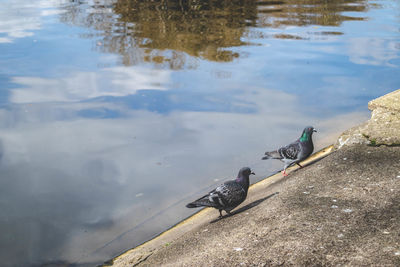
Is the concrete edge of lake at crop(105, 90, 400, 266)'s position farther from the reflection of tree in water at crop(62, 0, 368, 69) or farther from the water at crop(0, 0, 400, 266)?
the reflection of tree in water at crop(62, 0, 368, 69)

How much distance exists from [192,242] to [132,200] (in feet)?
10.0

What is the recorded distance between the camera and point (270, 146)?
1069 cm

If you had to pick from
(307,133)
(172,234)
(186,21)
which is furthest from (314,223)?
(186,21)

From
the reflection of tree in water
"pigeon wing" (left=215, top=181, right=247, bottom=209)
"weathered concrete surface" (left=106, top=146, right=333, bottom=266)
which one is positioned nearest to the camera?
"pigeon wing" (left=215, top=181, right=247, bottom=209)

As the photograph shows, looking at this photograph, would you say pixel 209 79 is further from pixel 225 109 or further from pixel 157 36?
pixel 157 36

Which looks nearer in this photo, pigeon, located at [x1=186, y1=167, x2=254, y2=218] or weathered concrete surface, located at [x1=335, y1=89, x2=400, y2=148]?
pigeon, located at [x1=186, y1=167, x2=254, y2=218]

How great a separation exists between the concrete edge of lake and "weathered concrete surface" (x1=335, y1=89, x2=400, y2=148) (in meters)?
0.02

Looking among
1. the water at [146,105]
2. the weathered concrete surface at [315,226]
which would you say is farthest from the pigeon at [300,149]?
the water at [146,105]

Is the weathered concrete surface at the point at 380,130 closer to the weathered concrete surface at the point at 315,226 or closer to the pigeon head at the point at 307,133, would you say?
the weathered concrete surface at the point at 315,226

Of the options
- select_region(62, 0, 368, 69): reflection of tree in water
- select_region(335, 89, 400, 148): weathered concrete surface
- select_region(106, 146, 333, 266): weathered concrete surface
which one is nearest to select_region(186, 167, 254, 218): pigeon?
select_region(106, 146, 333, 266): weathered concrete surface

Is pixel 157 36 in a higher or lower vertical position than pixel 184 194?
higher

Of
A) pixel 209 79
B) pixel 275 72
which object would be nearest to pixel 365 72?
pixel 275 72

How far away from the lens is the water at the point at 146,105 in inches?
326

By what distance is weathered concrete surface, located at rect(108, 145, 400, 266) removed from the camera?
474 cm
